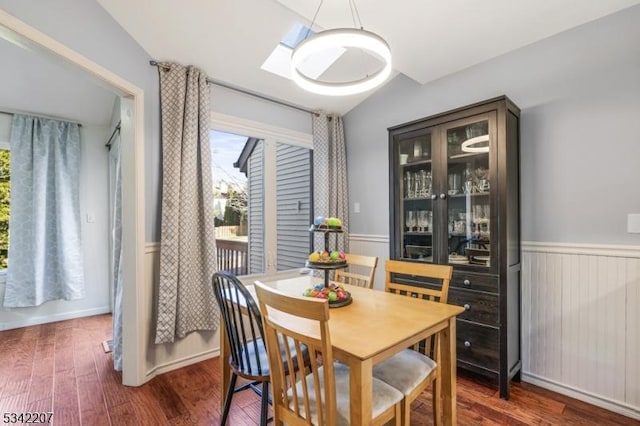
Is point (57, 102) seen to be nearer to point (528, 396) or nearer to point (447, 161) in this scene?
point (447, 161)

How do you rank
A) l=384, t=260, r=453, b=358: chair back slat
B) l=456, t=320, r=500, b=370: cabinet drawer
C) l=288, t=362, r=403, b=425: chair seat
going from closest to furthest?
l=288, t=362, r=403, b=425: chair seat, l=384, t=260, r=453, b=358: chair back slat, l=456, t=320, r=500, b=370: cabinet drawer

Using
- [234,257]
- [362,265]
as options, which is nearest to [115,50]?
[234,257]

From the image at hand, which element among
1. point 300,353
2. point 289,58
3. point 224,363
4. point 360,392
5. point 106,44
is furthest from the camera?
point 289,58

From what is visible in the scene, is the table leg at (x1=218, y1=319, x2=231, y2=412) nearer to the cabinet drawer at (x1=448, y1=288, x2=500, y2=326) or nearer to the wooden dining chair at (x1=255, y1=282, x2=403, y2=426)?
the wooden dining chair at (x1=255, y1=282, x2=403, y2=426)

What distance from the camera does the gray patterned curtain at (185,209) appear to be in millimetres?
2375

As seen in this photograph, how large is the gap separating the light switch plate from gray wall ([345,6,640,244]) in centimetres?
3

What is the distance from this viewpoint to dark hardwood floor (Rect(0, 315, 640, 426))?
188 centimetres

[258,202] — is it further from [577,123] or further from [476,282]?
[577,123]

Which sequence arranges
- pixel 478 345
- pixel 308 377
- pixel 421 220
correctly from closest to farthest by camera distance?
pixel 308 377
pixel 478 345
pixel 421 220

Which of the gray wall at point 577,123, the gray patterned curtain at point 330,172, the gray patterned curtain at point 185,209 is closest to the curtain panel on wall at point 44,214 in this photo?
the gray patterned curtain at point 185,209

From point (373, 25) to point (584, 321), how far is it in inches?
97.3

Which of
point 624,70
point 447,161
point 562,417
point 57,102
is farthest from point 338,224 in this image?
point 57,102

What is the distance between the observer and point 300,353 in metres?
1.19

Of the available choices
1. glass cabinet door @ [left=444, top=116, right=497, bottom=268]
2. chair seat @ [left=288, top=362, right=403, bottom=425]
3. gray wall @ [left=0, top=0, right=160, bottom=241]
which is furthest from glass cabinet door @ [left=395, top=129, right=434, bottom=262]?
gray wall @ [left=0, top=0, right=160, bottom=241]
